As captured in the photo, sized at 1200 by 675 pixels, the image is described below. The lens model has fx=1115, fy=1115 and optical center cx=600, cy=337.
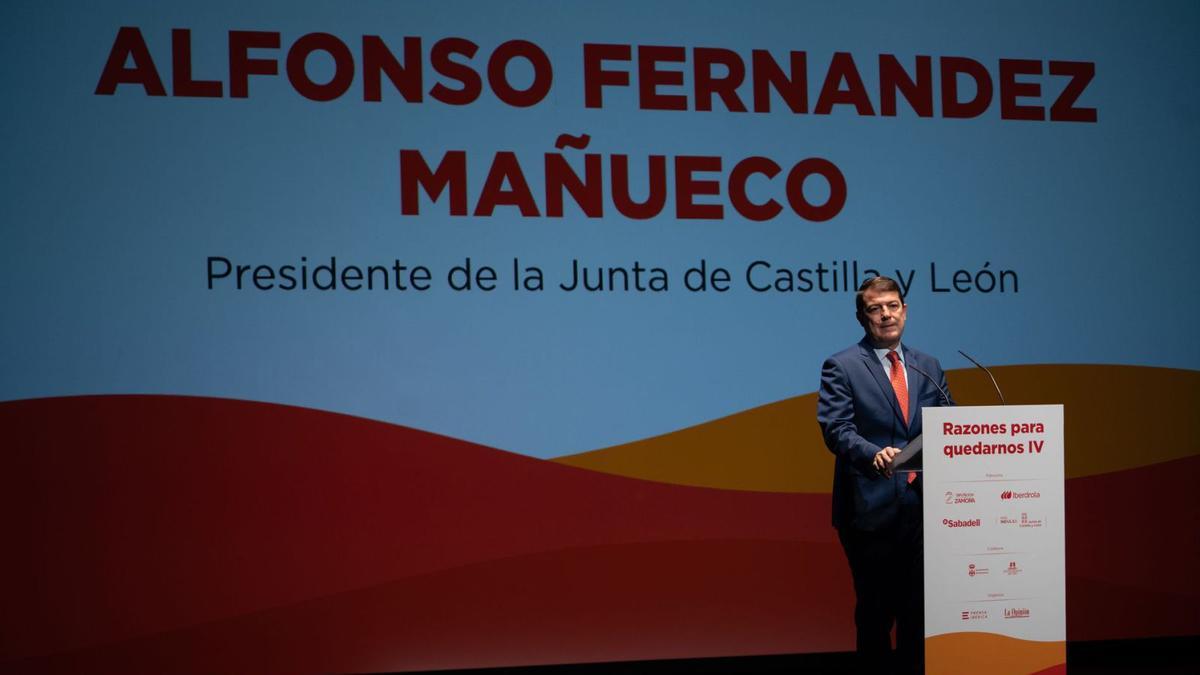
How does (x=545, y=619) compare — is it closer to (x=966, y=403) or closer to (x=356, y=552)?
(x=356, y=552)

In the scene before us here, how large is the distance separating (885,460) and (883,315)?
0.54 meters

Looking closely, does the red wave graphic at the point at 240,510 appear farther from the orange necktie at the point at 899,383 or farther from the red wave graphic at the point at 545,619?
the orange necktie at the point at 899,383

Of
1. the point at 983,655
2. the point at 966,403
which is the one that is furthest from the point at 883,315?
the point at 966,403

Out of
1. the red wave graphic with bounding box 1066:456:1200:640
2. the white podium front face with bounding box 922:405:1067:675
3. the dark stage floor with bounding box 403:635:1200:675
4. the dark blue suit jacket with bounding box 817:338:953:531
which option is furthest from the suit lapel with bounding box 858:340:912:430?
the red wave graphic with bounding box 1066:456:1200:640

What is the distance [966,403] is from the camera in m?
4.79

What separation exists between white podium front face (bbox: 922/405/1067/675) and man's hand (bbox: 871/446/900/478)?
0.19 metres

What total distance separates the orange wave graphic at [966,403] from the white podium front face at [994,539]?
166 centimetres

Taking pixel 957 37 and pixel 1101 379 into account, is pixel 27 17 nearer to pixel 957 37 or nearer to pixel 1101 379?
pixel 957 37

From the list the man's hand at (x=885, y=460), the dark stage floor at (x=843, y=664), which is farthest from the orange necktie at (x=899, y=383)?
the dark stage floor at (x=843, y=664)

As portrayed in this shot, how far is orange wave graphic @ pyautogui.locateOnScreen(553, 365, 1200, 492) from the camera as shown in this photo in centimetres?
464

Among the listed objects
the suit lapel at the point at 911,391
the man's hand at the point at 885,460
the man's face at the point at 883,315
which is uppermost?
the man's face at the point at 883,315

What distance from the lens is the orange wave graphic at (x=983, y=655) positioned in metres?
3.04

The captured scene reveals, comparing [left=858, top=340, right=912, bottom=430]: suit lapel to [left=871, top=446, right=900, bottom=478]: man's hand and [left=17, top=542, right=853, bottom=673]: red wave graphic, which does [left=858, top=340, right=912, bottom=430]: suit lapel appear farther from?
[left=17, top=542, right=853, bottom=673]: red wave graphic

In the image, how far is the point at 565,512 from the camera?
456 centimetres
